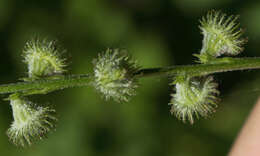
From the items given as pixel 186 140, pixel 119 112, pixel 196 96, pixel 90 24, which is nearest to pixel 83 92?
pixel 119 112

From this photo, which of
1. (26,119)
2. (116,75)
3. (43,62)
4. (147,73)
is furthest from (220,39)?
(26,119)

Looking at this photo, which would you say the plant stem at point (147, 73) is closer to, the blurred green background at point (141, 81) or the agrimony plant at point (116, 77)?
the agrimony plant at point (116, 77)

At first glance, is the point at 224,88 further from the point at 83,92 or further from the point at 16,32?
the point at 16,32

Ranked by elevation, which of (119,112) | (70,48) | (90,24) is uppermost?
(90,24)

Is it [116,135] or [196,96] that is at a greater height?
[196,96]

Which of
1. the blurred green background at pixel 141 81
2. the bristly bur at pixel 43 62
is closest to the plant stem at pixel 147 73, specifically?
the bristly bur at pixel 43 62

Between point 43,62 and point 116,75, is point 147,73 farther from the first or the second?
point 43,62

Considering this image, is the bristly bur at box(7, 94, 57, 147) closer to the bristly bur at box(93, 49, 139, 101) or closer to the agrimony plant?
the agrimony plant
